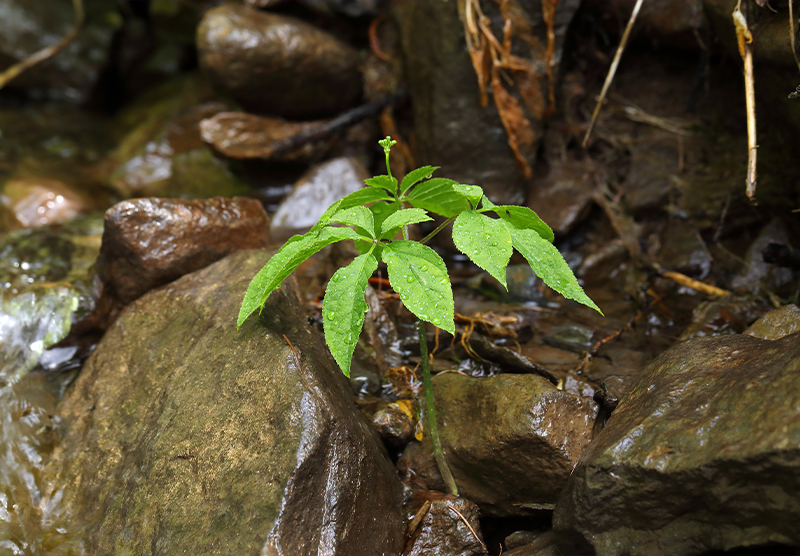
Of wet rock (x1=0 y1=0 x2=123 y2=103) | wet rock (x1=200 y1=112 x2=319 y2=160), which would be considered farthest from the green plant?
wet rock (x1=0 y1=0 x2=123 y2=103)

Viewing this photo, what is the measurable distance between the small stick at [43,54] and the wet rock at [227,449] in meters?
5.64

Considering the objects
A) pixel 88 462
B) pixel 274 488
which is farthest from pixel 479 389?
pixel 88 462

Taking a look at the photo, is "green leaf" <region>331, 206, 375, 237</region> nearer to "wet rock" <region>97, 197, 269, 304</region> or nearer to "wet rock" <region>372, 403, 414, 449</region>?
"wet rock" <region>372, 403, 414, 449</region>

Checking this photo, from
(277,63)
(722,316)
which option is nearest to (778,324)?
(722,316)

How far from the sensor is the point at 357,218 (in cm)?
163

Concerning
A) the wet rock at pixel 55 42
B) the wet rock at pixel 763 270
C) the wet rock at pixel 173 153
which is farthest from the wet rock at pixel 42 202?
the wet rock at pixel 763 270

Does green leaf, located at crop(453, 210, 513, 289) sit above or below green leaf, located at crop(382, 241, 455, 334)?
above

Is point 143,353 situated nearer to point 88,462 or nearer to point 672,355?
point 88,462

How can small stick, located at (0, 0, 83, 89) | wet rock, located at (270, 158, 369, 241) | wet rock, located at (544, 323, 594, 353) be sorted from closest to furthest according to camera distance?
wet rock, located at (544, 323, 594, 353)
wet rock, located at (270, 158, 369, 241)
small stick, located at (0, 0, 83, 89)

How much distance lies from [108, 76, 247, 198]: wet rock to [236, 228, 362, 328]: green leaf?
3.58 m

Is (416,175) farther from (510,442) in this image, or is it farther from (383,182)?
(510,442)

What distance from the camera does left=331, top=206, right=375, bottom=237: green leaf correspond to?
1.61 metres

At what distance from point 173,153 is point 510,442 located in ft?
16.0

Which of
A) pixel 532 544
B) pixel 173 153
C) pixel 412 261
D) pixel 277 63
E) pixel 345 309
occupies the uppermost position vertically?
pixel 412 261
